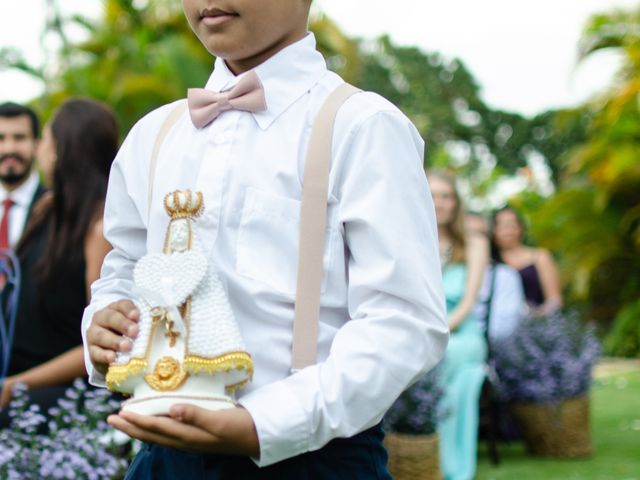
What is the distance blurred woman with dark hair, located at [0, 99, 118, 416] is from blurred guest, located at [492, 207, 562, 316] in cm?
569

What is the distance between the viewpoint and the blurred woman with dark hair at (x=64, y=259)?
4434 mm

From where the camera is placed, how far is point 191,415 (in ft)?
5.51

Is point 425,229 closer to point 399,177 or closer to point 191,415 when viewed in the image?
point 399,177

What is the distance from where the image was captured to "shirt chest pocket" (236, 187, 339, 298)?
1.90 m

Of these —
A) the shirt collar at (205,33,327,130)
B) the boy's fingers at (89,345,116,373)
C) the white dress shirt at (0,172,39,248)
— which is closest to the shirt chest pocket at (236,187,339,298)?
the shirt collar at (205,33,327,130)

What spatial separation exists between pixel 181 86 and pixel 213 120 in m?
13.1

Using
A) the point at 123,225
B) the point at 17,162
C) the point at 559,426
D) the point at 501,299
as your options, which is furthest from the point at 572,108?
the point at 123,225

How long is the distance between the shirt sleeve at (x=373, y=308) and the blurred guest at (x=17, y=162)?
12.7ft

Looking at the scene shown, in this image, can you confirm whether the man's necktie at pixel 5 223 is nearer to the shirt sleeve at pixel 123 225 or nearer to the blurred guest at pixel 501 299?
the shirt sleeve at pixel 123 225

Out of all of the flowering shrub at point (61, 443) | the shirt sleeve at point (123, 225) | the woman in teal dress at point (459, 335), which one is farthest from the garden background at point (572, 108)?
the shirt sleeve at point (123, 225)

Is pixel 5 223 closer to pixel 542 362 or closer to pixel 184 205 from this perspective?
pixel 184 205

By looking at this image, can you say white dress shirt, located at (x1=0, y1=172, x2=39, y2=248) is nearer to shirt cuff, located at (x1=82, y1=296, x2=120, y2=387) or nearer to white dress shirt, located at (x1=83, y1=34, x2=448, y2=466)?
shirt cuff, located at (x1=82, y1=296, x2=120, y2=387)

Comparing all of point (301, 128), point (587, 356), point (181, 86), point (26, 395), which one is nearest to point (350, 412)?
point (301, 128)

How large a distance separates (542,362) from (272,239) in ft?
21.3
